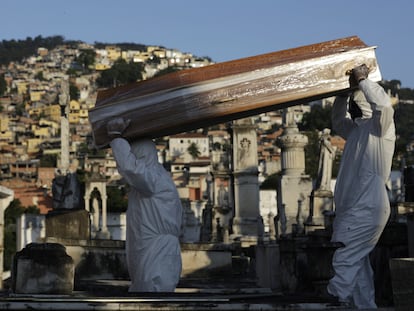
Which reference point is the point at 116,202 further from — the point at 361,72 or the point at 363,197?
the point at 363,197

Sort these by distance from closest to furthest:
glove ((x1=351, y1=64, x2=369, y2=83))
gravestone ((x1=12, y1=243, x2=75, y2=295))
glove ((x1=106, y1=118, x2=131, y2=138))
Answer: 1. gravestone ((x1=12, y1=243, x2=75, y2=295))
2. glove ((x1=351, y1=64, x2=369, y2=83))
3. glove ((x1=106, y1=118, x2=131, y2=138))

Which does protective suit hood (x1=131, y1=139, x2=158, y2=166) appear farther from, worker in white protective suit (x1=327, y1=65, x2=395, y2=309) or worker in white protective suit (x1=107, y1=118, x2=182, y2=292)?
worker in white protective suit (x1=327, y1=65, x2=395, y2=309)

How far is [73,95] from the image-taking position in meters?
198

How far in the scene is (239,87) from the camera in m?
9.04

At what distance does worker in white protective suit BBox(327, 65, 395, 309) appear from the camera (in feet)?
25.1

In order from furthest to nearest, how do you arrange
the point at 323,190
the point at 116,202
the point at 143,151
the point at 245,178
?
the point at 116,202, the point at 245,178, the point at 323,190, the point at 143,151

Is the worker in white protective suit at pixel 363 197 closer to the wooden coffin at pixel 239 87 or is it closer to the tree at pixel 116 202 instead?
the wooden coffin at pixel 239 87

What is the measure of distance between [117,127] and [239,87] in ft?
4.06

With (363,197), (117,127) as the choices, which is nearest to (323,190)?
(117,127)

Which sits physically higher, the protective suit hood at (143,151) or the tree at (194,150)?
the tree at (194,150)

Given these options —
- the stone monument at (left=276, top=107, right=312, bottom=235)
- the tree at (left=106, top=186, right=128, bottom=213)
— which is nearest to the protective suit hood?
the stone monument at (left=276, top=107, right=312, bottom=235)

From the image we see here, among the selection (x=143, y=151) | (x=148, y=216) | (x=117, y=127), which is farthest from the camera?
(x=143, y=151)

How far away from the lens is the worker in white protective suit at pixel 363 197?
25.1ft

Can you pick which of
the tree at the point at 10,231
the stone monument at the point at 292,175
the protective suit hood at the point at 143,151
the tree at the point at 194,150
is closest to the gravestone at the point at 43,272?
the protective suit hood at the point at 143,151
